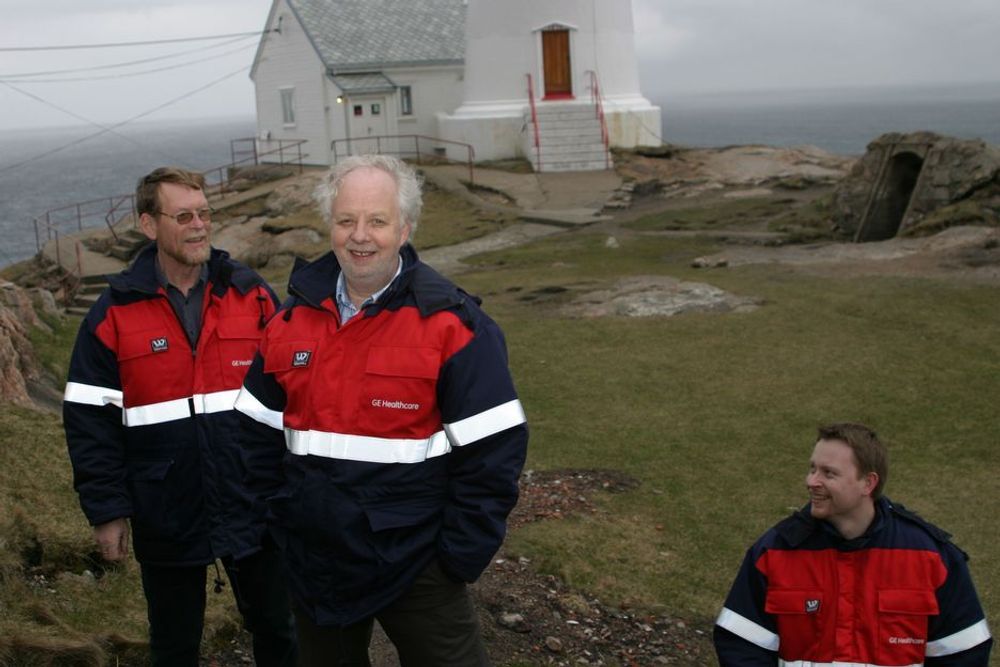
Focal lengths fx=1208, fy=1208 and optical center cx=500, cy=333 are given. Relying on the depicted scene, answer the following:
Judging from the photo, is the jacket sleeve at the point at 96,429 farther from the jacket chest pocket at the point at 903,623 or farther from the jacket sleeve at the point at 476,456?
the jacket chest pocket at the point at 903,623

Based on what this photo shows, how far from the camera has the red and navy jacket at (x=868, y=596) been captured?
3.98m

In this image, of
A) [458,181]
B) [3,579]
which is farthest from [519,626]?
[458,181]

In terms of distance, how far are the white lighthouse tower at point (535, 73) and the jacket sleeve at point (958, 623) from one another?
28244 millimetres

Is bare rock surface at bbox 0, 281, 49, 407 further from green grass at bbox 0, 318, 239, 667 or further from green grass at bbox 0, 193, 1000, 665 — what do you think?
green grass at bbox 0, 318, 239, 667

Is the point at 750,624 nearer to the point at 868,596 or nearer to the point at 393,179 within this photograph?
the point at 868,596

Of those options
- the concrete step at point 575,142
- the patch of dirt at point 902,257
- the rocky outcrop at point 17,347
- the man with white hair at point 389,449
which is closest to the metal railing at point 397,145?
the concrete step at point 575,142

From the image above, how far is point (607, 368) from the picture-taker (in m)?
12.6

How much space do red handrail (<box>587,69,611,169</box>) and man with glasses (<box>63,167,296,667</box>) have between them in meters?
26.4

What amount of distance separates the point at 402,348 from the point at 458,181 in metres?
25.7

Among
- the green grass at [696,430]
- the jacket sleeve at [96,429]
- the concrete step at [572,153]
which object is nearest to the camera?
the jacket sleeve at [96,429]

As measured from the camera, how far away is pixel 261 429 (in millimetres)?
4117

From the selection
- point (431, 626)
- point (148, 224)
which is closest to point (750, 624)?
point (431, 626)

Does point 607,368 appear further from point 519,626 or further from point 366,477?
point 366,477

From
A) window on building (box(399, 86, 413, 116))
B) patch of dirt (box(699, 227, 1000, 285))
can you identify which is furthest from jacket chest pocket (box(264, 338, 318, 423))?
window on building (box(399, 86, 413, 116))
